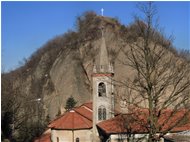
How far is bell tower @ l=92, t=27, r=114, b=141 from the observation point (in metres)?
40.2

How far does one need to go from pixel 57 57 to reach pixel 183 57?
60238mm

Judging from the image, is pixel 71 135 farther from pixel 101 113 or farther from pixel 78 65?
pixel 78 65

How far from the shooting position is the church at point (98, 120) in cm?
3709

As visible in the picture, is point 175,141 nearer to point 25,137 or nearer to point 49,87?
point 25,137

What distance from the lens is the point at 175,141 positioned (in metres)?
21.9

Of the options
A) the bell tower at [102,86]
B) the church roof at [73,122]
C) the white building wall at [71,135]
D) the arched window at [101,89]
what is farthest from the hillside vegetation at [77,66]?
the arched window at [101,89]

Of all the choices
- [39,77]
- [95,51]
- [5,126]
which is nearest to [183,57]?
[5,126]

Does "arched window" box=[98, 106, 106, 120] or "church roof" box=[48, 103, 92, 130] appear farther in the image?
"church roof" box=[48, 103, 92, 130]

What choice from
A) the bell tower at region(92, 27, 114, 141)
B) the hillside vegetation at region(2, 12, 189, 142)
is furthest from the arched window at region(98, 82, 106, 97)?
the hillside vegetation at region(2, 12, 189, 142)

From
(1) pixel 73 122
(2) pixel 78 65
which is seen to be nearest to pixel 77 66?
(2) pixel 78 65

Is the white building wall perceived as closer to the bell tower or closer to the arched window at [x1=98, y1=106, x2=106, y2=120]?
the bell tower

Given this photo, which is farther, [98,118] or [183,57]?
[98,118]

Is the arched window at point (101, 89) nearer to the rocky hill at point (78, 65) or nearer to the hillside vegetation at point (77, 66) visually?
the hillside vegetation at point (77, 66)

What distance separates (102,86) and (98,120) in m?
3.64
